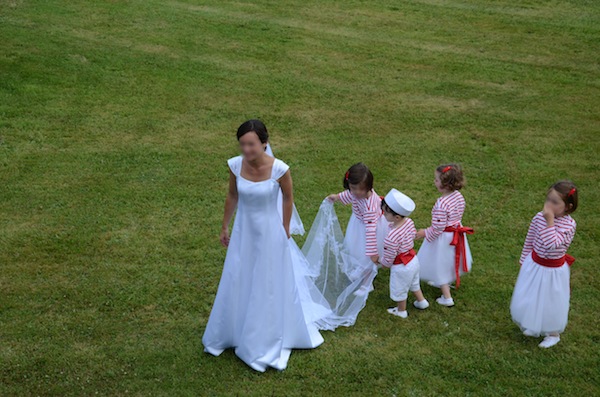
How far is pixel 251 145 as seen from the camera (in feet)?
19.4

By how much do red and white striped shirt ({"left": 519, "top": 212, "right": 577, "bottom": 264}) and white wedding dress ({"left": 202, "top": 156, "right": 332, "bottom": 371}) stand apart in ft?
7.89

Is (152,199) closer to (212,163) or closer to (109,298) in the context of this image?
(212,163)

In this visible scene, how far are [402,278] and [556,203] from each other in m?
1.71

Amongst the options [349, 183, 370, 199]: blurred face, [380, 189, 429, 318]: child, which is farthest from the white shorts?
[349, 183, 370, 199]: blurred face

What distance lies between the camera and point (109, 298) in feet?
24.3

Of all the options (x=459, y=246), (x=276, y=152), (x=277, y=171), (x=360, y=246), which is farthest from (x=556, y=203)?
(x=276, y=152)

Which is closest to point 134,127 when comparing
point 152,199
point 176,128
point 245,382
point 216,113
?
point 176,128

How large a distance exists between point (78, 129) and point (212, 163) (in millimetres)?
2620

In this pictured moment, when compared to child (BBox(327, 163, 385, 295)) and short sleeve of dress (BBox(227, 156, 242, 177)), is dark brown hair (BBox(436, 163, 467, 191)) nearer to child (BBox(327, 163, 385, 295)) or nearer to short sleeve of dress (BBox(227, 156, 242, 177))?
child (BBox(327, 163, 385, 295))

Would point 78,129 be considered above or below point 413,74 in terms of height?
below

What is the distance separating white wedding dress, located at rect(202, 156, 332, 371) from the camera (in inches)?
243

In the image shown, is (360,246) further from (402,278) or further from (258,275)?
(258,275)

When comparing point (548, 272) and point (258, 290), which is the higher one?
point (548, 272)

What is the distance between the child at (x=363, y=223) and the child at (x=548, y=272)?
61.3 inches
